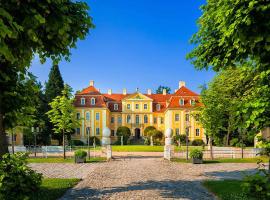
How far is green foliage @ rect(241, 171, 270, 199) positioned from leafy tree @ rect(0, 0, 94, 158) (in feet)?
14.4

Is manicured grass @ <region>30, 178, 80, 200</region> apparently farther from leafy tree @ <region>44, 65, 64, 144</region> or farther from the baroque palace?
the baroque palace

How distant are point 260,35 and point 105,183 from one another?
27.5 ft

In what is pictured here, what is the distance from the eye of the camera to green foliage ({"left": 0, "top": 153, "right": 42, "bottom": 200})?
6.84 m

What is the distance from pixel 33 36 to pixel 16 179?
3007mm

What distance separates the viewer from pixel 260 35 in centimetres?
565

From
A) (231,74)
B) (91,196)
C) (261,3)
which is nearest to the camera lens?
(261,3)

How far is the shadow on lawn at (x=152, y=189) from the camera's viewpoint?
376 inches

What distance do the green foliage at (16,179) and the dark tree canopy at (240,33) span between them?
191 inches

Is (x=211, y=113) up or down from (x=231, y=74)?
down

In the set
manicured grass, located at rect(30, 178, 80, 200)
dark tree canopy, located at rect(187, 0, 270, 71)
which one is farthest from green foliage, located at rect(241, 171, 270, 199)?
manicured grass, located at rect(30, 178, 80, 200)

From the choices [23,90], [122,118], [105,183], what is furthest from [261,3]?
[122,118]

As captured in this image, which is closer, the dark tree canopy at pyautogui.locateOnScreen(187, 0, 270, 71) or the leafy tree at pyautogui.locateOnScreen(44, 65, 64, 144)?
the dark tree canopy at pyautogui.locateOnScreen(187, 0, 270, 71)

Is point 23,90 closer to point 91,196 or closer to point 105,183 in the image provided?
point 91,196

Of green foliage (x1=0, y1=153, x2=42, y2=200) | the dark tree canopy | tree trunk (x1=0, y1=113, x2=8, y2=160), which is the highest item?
the dark tree canopy
